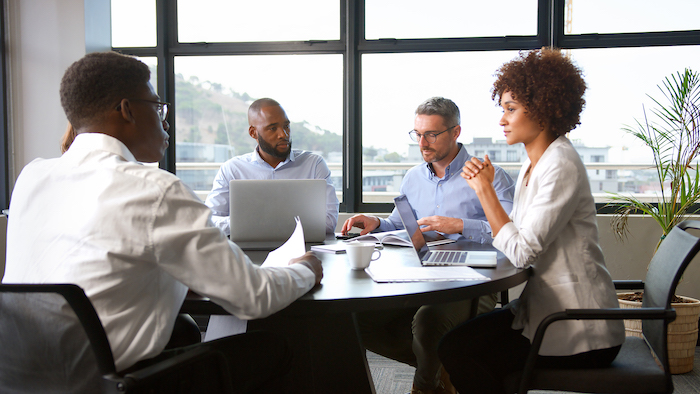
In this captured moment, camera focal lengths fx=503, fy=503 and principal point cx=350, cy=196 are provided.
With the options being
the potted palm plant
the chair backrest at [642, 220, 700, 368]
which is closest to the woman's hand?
the chair backrest at [642, 220, 700, 368]

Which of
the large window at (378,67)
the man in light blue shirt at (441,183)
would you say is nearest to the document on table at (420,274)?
the man in light blue shirt at (441,183)

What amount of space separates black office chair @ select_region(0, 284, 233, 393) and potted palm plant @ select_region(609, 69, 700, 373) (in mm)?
2563

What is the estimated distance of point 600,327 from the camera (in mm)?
1385

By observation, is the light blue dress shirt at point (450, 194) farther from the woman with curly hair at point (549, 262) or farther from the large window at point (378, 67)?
the large window at point (378, 67)

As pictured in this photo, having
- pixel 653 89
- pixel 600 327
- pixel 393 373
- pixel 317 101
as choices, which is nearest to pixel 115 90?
pixel 600 327

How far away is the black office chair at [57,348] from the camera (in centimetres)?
90

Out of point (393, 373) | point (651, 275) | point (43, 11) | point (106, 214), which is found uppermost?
point (43, 11)

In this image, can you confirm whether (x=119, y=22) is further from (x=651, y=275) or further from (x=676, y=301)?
(x=676, y=301)

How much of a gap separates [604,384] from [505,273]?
38 centimetres

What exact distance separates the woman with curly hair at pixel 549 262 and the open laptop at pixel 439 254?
0.34 ft

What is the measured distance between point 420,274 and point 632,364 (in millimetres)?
640

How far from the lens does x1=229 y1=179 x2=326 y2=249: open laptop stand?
1.96 meters

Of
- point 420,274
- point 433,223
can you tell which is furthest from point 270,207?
point 420,274

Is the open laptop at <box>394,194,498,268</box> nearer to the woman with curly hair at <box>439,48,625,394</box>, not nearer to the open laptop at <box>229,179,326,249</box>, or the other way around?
the woman with curly hair at <box>439,48,625,394</box>
